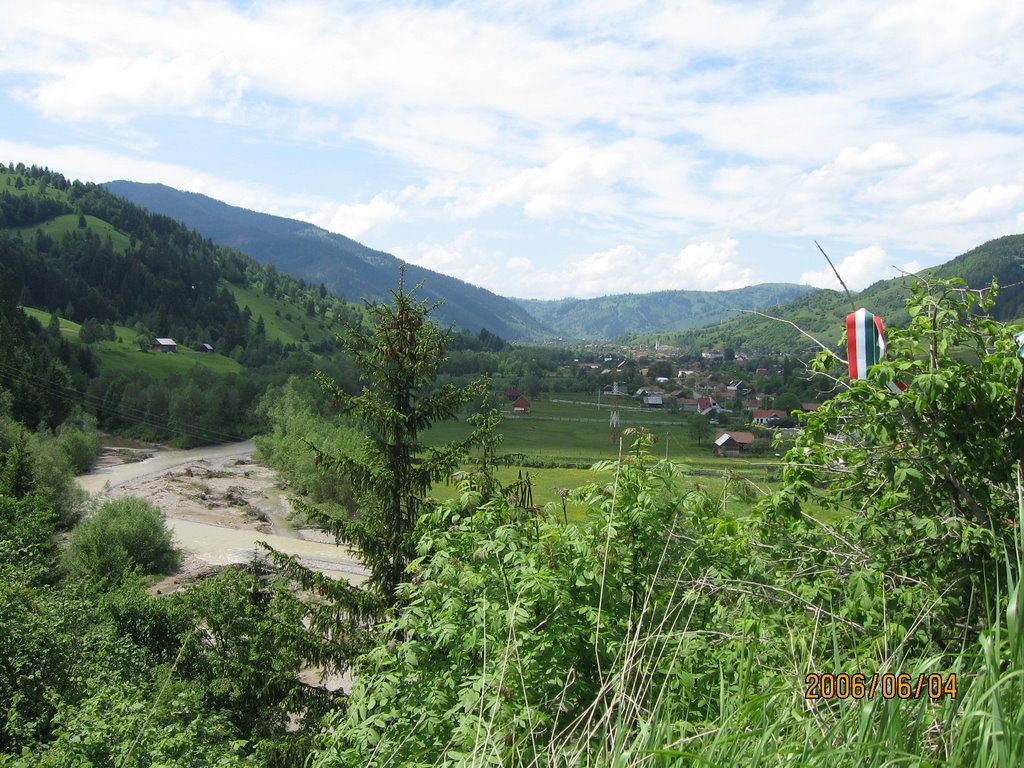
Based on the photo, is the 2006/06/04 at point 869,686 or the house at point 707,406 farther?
the house at point 707,406

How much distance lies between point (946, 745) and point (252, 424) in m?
104

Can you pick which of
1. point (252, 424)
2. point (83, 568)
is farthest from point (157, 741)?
point (252, 424)

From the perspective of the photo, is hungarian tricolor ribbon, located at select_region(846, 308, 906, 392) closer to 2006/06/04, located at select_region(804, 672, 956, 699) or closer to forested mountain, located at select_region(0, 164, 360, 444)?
2006/06/04, located at select_region(804, 672, 956, 699)

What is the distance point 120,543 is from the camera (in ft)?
119

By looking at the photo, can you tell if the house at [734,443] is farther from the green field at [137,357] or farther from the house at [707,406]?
the green field at [137,357]

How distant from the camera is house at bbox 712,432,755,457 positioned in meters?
82.5

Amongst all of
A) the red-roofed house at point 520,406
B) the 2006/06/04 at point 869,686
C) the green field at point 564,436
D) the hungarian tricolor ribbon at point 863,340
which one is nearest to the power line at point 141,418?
the green field at point 564,436

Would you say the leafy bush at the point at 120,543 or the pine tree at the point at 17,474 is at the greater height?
the pine tree at the point at 17,474

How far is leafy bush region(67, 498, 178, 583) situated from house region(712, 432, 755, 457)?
59.8m

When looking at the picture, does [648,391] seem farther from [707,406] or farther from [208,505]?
[208,505]

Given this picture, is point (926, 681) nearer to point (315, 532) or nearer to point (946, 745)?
point (946, 745)

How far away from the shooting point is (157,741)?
11.0 m

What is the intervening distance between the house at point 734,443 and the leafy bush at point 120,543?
196 feet

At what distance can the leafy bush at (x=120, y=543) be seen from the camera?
111ft
